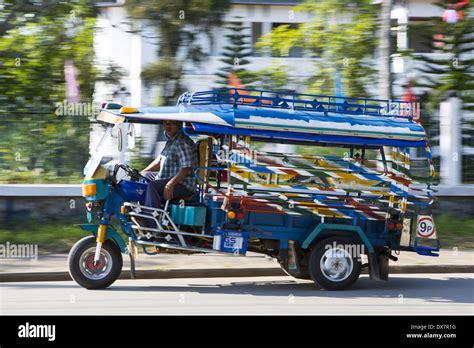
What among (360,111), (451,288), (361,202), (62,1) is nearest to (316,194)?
(361,202)

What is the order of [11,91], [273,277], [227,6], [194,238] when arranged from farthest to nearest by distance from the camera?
[227,6] → [11,91] → [273,277] → [194,238]

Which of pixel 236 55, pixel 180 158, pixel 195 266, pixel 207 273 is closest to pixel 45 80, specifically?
pixel 236 55

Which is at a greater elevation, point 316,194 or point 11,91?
point 11,91

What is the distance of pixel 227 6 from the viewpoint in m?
16.9

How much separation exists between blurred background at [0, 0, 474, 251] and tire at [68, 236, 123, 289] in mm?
4631

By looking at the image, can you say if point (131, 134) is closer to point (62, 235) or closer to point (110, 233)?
point (110, 233)

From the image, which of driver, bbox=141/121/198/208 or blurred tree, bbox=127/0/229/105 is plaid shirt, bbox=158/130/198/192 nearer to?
driver, bbox=141/121/198/208

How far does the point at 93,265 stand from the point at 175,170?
1.56 metres

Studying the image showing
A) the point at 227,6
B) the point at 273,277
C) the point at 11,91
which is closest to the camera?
the point at 273,277

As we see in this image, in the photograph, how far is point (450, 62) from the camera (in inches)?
679

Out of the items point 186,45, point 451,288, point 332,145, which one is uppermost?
point 186,45

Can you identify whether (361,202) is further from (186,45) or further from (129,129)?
(186,45)

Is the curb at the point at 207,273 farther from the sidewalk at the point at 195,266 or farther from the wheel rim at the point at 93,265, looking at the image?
the wheel rim at the point at 93,265

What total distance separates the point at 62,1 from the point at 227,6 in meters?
3.30
